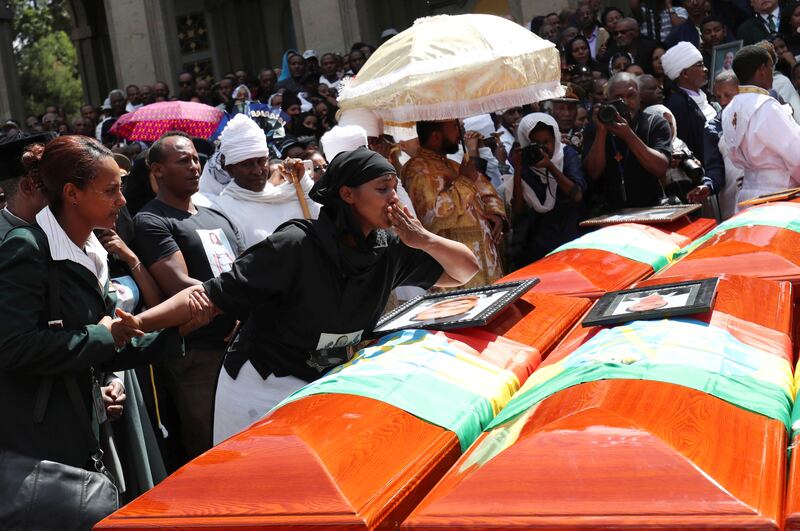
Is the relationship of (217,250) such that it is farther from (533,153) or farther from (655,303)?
(533,153)

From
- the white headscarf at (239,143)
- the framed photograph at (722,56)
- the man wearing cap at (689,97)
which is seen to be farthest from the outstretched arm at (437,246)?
the framed photograph at (722,56)

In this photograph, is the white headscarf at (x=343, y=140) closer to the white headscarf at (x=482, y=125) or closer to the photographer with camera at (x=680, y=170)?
the photographer with camera at (x=680, y=170)

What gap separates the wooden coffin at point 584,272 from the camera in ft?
12.9

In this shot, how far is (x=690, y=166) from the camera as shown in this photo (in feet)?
20.6

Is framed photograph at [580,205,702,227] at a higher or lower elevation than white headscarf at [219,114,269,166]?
lower

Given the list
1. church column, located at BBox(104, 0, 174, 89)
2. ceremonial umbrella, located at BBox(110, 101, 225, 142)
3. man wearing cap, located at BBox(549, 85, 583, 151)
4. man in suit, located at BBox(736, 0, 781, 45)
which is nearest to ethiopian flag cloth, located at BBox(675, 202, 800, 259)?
man wearing cap, located at BBox(549, 85, 583, 151)

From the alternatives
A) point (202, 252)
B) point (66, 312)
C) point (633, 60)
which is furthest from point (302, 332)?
point (633, 60)

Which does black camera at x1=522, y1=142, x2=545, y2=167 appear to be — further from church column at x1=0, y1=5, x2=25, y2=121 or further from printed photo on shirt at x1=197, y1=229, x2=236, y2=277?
church column at x1=0, y1=5, x2=25, y2=121

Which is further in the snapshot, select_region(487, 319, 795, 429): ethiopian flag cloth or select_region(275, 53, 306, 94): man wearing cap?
select_region(275, 53, 306, 94): man wearing cap

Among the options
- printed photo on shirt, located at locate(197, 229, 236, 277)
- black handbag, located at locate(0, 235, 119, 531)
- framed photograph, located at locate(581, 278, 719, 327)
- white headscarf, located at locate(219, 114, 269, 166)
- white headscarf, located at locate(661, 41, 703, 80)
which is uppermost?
white headscarf, located at locate(661, 41, 703, 80)

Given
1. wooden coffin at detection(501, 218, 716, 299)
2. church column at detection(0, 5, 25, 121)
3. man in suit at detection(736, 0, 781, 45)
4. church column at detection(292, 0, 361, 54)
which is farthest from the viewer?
church column at detection(0, 5, 25, 121)

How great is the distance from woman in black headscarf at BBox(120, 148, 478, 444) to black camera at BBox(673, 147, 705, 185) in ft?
11.8

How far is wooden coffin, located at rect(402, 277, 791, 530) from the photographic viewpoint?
5.80 ft

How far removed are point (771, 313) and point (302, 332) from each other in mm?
1411
